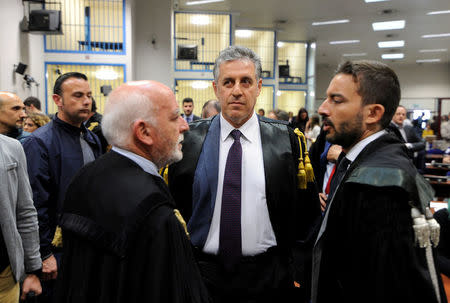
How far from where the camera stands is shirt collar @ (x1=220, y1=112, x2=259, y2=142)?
1787 millimetres

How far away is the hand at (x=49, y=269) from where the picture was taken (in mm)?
2151

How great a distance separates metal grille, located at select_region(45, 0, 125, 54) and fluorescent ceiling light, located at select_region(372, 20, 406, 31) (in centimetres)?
845

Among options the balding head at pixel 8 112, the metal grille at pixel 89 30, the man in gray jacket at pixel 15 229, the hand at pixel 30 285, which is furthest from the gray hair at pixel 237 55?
the metal grille at pixel 89 30

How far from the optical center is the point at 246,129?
179cm

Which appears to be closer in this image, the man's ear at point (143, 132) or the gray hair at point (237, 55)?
the man's ear at point (143, 132)

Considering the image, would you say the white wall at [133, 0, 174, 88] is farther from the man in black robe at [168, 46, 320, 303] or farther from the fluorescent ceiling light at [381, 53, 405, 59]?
the fluorescent ceiling light at [381, 53, 405, 59]

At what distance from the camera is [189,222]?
5.55ft

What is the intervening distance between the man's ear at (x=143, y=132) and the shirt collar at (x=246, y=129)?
2.33 feet

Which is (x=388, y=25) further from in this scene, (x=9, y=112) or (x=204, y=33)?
(x=9, y=112)

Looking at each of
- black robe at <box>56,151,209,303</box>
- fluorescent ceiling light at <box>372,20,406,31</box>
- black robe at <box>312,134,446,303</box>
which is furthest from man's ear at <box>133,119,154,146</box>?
fluorescent ceiling light at <box>372,20,406,31</box>

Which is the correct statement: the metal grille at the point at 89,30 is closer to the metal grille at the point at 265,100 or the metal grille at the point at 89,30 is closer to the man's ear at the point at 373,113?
the metal grille at the point at 265,100

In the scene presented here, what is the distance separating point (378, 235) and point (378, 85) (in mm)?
601

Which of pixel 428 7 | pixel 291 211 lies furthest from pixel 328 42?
pixel 291 211

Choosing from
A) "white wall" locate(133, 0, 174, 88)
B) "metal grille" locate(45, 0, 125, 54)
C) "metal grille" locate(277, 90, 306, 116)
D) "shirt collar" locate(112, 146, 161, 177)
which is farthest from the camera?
"metal grille" locate(277, 90, 306, 116)
